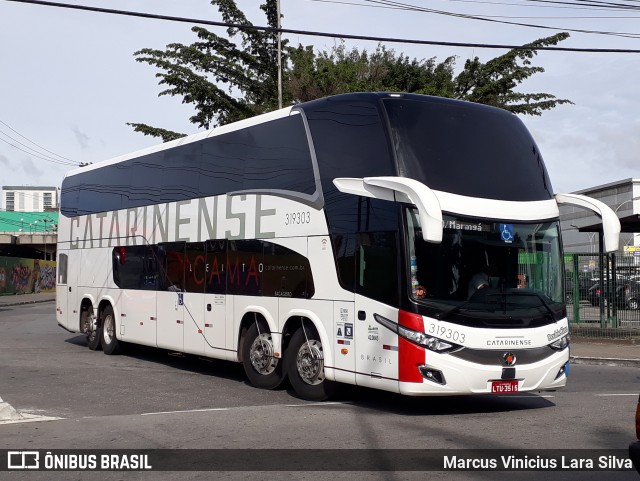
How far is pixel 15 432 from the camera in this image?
9.79 m

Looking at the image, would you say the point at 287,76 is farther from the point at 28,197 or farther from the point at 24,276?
the point at 28,197

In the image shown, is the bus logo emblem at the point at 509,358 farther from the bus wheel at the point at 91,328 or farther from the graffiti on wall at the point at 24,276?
the graffiti on wall at the point at 24,276

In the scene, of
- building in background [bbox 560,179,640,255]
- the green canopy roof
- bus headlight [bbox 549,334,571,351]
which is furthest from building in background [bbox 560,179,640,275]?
the green canopy roof

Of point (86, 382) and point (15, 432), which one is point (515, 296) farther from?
point (86, 382)

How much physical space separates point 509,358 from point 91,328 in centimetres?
1208

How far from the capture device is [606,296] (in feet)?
78.0

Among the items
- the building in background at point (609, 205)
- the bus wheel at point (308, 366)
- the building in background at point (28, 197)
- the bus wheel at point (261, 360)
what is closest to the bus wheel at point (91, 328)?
the bus wheel at point (261, 360)

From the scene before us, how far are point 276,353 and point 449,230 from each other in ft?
12.1

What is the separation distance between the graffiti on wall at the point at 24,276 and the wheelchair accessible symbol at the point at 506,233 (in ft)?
166

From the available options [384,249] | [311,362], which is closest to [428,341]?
[384,249]

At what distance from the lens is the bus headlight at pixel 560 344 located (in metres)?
11.3

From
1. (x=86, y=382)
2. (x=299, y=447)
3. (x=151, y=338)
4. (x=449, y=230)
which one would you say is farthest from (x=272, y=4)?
(x=299, y=447)

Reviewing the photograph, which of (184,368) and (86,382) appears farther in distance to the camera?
(184,368)

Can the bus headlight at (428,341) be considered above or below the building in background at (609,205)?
below
